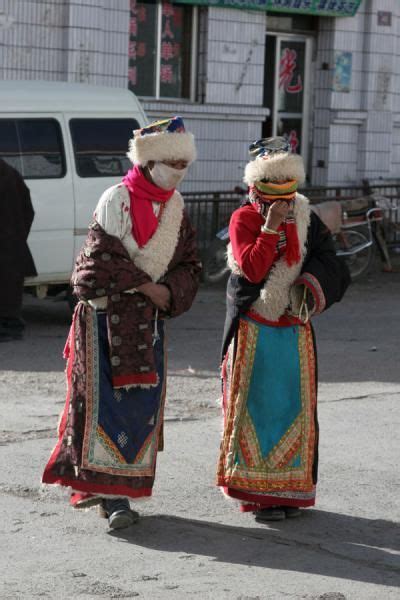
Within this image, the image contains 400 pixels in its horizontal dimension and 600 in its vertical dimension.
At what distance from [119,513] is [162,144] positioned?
161 centimetres

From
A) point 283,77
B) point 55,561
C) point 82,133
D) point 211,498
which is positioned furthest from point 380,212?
point 55,561

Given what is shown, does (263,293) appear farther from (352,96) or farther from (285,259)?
(352,96)

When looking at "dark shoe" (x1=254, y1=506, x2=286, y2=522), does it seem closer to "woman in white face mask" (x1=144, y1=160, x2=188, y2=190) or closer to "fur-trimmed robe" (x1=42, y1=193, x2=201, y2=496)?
"fur-trimmed robe" (x1=42, y1=193, x2=201, y2=496)

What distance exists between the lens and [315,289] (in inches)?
231

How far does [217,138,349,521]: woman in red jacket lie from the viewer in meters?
5.89

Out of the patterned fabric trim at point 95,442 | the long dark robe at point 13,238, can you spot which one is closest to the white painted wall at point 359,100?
the long dark robe at point 13,238

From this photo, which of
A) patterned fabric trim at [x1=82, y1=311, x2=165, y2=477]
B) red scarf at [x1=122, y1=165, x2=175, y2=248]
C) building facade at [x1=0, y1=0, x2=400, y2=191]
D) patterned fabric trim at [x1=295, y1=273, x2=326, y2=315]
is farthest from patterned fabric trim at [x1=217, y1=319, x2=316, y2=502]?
building facade at [x1=0, y1=0, x2=400, y2=191]

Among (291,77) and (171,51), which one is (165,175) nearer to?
(171,51)

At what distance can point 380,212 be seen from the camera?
16062 mm

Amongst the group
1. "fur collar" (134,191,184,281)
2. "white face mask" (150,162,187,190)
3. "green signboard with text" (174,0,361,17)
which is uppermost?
"green signboard with text" (174,0,361,17)

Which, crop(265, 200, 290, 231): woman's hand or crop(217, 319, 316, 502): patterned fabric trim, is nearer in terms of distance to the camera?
crop(265, 200, 290, 231): woman's hand

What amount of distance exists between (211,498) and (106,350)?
103 cm

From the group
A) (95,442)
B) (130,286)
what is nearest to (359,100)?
(130,286)

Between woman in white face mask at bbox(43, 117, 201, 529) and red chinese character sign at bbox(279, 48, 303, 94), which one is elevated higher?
red chinese character sign at bbox(279, 48, 303, 94)
